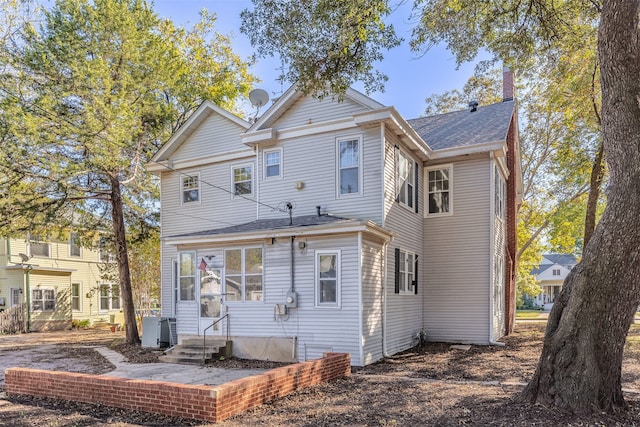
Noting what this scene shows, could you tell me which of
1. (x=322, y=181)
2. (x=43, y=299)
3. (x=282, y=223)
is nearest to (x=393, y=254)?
(x=322, y=181)

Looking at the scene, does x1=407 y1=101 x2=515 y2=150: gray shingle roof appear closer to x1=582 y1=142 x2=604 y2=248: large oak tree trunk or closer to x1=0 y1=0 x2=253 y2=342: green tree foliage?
x1=582 y1=142 x2=604 y2=248: large oak tree trunk

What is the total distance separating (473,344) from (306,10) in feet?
32.7

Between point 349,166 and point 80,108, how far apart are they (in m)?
8.35

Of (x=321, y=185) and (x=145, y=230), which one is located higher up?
(x=321, y=185)

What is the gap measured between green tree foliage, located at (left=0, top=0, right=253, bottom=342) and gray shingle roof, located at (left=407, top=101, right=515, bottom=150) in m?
8.81

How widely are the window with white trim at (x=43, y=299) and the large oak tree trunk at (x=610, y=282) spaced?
2402 cm

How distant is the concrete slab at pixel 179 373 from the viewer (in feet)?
29.7

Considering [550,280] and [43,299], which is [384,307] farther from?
[550,280]

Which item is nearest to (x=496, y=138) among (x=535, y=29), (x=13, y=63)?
(x=535, y=29)

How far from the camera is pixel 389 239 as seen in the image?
1139cm

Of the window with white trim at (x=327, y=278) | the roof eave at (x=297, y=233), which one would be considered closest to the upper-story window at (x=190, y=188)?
the roof eave at (x=297, y=233)

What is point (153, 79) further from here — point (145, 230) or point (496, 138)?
point (496, 138)

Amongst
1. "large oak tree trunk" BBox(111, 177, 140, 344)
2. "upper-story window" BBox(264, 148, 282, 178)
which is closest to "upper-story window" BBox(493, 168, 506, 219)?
"upper-story window" BBox(264, 148, 282, 178)

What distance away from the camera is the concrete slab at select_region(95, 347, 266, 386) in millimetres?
9055
